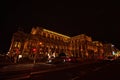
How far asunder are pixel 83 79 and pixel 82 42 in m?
80.2

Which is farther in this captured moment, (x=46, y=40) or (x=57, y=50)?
(x=57, y=50)

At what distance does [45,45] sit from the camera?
61.7 meters

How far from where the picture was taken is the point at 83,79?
25.2 feet

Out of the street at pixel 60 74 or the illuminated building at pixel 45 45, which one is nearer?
the street at pixel 60 74

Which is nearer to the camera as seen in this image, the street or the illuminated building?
the street

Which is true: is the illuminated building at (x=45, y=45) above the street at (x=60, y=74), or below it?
above

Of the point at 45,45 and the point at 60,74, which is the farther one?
the point at 45,45

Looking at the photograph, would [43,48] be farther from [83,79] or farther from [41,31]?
[83,79]

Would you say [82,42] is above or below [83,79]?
above

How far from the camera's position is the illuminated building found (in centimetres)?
5247

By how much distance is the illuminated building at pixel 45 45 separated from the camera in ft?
172

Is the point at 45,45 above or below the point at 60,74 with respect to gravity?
above

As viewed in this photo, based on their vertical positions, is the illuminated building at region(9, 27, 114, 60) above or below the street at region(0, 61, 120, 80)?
above

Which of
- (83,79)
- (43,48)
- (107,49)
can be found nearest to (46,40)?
(43,48)
